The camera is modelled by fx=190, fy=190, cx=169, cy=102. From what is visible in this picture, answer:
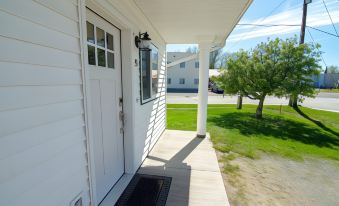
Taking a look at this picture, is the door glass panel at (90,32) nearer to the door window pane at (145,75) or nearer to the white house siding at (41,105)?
the white house siding at (41,105)

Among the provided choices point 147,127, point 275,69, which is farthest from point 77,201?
point 275,69

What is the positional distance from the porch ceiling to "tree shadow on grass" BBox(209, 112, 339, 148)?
3.25 m

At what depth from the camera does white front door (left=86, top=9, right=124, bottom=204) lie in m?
2.08

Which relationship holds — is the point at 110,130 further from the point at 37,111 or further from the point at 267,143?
the point at 267,143

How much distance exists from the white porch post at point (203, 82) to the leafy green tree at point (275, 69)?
3237 mm

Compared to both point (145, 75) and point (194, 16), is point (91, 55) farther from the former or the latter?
point (194, 16)

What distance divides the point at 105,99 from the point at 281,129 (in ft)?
20.1

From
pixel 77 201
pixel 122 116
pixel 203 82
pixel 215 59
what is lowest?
pixel 77 201

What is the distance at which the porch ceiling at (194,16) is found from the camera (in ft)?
8.68

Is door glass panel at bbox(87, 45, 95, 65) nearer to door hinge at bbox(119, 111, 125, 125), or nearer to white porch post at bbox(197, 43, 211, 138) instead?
door hinge at bbox(119, 111, 125, 125)

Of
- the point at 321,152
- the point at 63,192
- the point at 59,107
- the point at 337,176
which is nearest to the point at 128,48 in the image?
the point at 59,107

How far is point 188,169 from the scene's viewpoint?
11.0ft

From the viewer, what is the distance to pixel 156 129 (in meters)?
4.65

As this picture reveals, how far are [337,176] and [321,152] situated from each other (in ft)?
4.13
